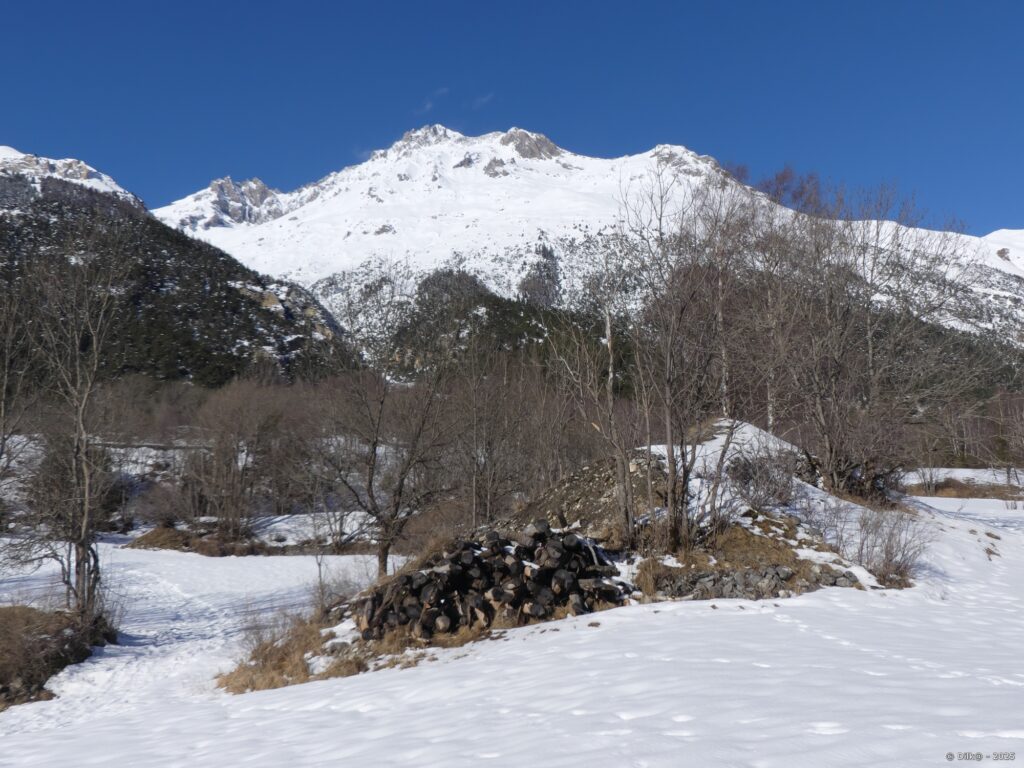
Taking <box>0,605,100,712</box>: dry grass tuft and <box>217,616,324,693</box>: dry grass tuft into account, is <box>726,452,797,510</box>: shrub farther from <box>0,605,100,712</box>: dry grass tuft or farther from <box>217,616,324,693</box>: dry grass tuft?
<box>0,605,100,712</box>: dry grass tuft

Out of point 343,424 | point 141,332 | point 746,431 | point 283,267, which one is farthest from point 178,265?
point 283,267

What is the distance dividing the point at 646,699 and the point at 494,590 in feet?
15.5

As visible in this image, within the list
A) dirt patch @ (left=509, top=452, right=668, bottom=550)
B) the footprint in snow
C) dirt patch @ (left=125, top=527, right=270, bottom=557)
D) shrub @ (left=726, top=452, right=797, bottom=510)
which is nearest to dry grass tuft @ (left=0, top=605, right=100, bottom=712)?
dirt patch @ (left=509, top=452, right=668, bottom=550)

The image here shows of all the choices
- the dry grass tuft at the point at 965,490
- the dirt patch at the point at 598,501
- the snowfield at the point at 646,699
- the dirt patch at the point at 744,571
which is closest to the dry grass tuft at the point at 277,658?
the snowfield at the point at 646,699

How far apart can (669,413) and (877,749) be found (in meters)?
7.50

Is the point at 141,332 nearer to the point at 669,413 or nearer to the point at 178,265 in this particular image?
the point at 178,265

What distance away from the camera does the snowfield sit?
3.79 m

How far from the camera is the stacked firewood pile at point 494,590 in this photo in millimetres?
9055

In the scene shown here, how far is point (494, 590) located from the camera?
937 centimetres

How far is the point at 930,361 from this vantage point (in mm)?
16875

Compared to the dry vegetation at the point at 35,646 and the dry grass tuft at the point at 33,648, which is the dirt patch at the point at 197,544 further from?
the dry grass tuft at the point at 33,648

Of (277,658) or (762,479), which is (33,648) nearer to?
(277,658)

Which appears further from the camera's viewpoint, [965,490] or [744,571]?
[965,490]

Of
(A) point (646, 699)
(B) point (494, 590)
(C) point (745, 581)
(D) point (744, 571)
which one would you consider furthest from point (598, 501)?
(A) point (646, 699)
